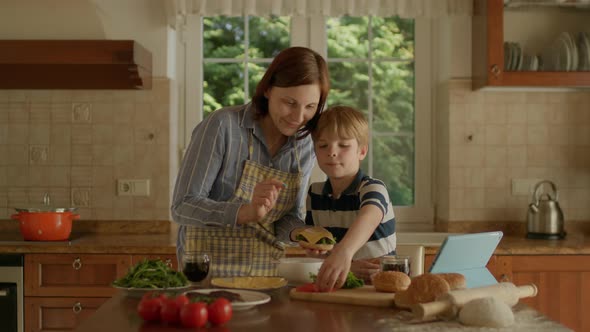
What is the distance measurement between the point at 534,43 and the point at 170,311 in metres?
2.81

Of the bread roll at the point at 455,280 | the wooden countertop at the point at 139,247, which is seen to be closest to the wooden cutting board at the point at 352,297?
the bread roll at the point at 455,280

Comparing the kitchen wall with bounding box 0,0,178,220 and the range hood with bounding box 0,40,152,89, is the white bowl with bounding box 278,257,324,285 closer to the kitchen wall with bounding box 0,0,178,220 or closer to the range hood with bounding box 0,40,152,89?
the range hood with bounding box 0,40,152,89

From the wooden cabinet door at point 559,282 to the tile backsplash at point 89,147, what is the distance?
1720mm

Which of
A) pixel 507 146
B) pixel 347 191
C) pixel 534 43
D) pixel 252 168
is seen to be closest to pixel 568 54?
pixel 534 43

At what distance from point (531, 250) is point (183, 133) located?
1.85m

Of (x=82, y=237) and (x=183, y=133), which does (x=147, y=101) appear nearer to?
(x=183, y=133)

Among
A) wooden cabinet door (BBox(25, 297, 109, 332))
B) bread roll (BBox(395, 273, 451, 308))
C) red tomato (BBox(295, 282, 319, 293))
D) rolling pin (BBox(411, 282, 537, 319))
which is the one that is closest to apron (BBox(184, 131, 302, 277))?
red tomato (BBox(295, 282, 319, 293))

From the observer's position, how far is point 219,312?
5.30 feet

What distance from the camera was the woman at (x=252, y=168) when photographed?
227cm

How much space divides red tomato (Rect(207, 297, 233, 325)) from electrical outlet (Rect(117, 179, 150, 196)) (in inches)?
98.6

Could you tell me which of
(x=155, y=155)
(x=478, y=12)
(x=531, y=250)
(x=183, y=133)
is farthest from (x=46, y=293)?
(x=478, y=12)

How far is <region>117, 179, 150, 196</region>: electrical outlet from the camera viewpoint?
13.3 ft

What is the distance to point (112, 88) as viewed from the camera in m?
4.05

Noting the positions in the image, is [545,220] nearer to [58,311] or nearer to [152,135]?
[152,135]
